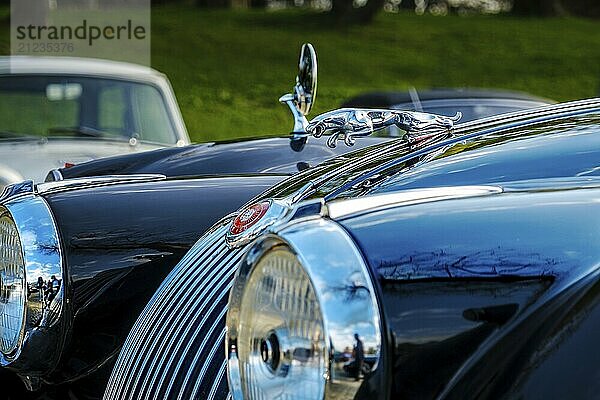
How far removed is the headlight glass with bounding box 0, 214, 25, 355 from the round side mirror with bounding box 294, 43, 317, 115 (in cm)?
99

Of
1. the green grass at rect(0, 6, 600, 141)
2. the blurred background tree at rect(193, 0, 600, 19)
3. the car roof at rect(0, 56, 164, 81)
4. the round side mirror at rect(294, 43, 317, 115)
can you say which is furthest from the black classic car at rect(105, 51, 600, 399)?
the blurred background tree at rect(193, 0, 600, 19)

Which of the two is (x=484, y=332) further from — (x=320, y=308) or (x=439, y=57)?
(x=439, y=57)

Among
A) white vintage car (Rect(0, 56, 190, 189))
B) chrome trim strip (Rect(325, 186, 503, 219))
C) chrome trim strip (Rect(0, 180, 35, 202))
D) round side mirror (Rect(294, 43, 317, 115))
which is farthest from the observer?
white vintage car (Rect(0, 56, 190, 189))

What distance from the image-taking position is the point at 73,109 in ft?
21.5

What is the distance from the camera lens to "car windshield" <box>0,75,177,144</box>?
6.45 meters

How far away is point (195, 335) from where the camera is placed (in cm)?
157

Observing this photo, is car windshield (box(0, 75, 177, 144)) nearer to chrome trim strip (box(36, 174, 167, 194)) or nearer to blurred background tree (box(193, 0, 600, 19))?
chrome trim strip (box(36, 174, 167, 194))

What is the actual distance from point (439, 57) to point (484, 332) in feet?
73.2

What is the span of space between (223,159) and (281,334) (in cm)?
187

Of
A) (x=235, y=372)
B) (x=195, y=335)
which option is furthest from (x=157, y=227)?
(x=235, y=372)

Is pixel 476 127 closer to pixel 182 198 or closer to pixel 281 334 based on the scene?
pixel 182 198

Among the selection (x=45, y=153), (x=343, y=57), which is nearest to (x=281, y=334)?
(x=45, y=153)

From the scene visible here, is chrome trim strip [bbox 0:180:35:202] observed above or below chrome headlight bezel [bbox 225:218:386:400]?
below

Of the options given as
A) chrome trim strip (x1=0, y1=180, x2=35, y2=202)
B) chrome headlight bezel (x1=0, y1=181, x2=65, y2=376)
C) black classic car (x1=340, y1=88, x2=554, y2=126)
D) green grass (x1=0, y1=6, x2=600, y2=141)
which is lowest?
green grass (x1=0, y1=6, x2=600, y2=141)
